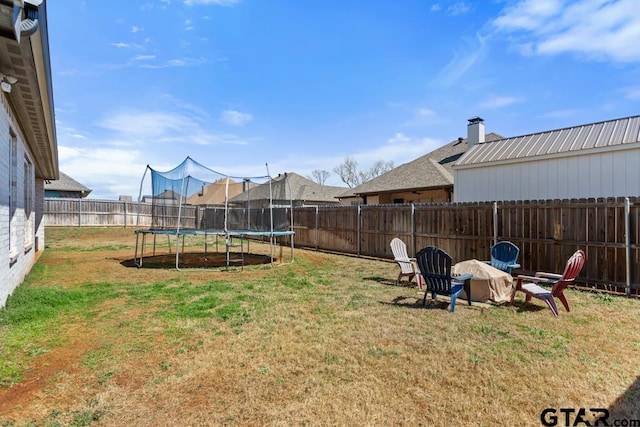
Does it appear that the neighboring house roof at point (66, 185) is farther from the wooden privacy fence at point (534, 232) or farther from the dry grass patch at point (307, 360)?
the wooden privacy fence at point (534, 232)

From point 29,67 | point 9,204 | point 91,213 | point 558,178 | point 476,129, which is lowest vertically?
point 91,213

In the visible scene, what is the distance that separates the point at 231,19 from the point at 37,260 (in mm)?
9329

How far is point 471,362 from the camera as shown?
320cm

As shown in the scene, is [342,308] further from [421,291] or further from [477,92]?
[477,92]

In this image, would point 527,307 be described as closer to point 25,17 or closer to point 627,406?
point 627,406

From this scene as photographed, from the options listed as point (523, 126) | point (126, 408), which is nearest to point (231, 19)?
point (126, 408)

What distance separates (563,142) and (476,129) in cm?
505

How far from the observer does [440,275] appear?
516 cm

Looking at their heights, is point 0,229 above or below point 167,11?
below

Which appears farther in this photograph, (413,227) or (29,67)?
(413,227)

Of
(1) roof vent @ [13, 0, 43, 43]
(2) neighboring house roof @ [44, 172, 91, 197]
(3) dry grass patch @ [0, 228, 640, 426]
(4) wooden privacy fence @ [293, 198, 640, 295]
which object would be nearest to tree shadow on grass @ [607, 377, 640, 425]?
(3) dry grass patch @ [0, 228, 640, 426]

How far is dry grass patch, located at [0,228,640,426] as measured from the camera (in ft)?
8.00

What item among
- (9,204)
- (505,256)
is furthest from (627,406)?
(9,204)

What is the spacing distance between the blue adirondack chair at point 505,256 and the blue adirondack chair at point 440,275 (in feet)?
6.02
